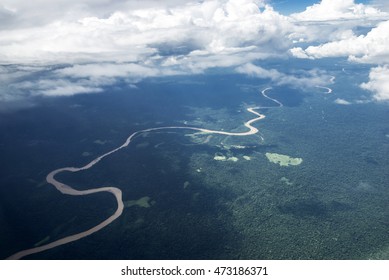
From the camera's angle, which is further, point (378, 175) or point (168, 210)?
point (378, 175)

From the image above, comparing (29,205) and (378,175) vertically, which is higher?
(29,205)

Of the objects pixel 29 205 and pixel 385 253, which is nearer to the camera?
pixel 385 253

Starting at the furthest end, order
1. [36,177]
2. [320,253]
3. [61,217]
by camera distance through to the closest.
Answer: [36,177] → [61,217] → [320,253]

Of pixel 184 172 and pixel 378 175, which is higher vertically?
pixel 184 172

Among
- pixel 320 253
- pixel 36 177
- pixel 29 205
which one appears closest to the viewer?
pixel 320 253

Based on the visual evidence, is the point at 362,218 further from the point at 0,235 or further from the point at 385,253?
the point at 0,235

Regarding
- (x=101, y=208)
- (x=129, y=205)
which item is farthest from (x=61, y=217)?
(x=129, y=205)

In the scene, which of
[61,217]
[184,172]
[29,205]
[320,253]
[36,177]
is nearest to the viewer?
[320,253]

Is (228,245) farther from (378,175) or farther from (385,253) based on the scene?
(378,175)

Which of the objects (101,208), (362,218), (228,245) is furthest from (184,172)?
(362,218)
